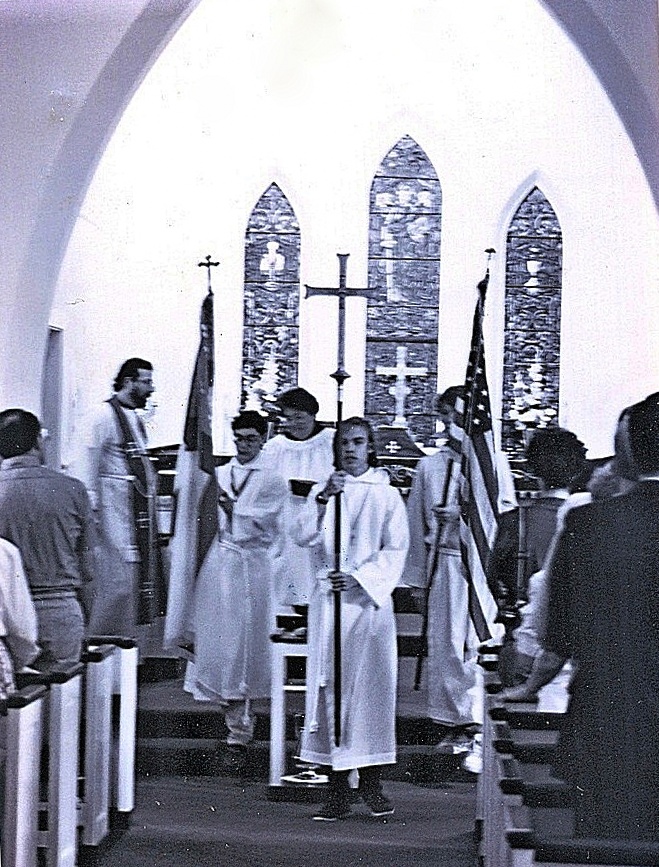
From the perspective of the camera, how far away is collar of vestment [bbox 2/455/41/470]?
2.16m

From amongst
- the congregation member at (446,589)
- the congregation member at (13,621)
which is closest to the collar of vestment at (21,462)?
the congregation member at (13,621)

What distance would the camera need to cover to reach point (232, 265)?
2105mm

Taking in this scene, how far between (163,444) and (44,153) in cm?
52

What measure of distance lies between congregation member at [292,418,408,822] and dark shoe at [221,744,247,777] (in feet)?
0.32

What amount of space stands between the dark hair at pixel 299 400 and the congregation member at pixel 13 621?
1.63 ft

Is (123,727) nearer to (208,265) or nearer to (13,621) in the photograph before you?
(13,621)

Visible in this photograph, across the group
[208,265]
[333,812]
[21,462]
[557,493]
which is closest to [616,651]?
[557,493]

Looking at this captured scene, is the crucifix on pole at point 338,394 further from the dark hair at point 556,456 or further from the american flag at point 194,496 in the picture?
the dark hair at point 556,456

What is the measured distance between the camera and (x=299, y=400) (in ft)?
6.85

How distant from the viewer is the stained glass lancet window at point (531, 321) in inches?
81.3

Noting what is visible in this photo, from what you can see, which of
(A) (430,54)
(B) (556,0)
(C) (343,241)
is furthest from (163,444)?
(B) (556,0)

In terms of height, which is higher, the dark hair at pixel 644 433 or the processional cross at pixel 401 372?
the processional cross at pixel 401 372

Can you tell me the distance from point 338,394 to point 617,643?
57cm

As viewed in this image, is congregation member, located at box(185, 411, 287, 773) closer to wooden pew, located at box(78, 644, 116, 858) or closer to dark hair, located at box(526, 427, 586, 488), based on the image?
wooden pew, located at box(78, 644, 116, 858)
